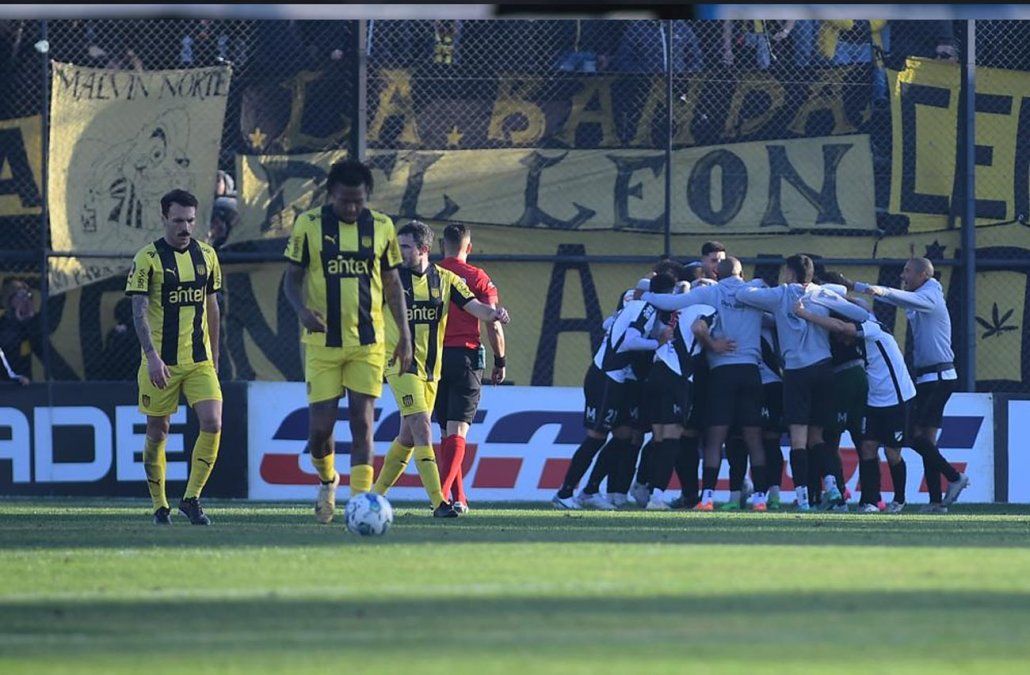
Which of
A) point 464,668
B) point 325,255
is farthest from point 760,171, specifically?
point 464,668

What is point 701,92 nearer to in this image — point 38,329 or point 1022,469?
point 1022,469

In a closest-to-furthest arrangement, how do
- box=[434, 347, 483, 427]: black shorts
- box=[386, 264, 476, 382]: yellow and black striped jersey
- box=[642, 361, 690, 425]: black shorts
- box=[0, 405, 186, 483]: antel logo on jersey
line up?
box=[386, 264, 476, 382]: yellow and black striped jersey, box=[434, 347, 483, 427]: black shorts, box=[642, 361, 690, 425]: black shorts, box=[0, 405, 186, 483]: antel logo on jersey

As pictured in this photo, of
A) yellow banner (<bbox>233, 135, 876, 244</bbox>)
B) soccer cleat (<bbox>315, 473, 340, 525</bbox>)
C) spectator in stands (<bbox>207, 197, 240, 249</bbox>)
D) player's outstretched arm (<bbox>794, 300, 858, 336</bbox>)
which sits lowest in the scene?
soccer cleat (<bbox>315, 473, 340, 525</bbox>)

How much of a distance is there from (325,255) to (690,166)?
8245 mm

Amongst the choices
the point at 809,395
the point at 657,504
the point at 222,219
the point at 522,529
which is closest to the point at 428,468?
the point at 522,529

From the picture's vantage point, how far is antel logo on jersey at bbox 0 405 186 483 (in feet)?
54.0

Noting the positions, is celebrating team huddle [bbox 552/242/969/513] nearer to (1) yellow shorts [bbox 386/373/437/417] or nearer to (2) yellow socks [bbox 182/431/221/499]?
(1) yellow shorts [bbox 386/373/437/417]

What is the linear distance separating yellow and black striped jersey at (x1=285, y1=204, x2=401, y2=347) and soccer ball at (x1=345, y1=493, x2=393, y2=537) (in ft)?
→ 3.58

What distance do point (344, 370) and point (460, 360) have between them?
200 centimetres

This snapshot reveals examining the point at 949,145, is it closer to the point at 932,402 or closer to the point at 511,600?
the point at 932,402

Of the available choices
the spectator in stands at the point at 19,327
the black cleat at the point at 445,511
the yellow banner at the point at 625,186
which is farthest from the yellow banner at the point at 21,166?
the black cleat at the point at 445,511

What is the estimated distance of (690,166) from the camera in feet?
62.2

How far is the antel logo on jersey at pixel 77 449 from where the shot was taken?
16453 millimetres

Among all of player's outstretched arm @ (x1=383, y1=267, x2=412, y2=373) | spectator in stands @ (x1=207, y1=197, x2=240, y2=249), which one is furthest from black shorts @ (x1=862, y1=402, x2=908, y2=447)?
spectator in stands @ (x1=207, y1=197, x2=240, y2=249)
